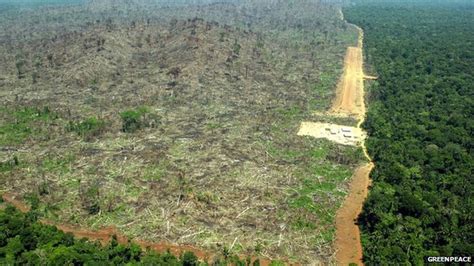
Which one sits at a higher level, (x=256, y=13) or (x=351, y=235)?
(x=256, y=13)

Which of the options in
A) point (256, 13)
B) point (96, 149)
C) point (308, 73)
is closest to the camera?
point (96, 149)

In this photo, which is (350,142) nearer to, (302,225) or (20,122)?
(302,225)

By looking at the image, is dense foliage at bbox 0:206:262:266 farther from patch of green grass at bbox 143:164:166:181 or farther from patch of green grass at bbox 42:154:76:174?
patch of green grass at bbox 42:154:76:174

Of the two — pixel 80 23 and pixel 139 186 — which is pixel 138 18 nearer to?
pixel 80 23

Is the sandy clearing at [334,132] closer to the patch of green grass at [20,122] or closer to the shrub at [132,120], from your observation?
the shrub at [132,120]

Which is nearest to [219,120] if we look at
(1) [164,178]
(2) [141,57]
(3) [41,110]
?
(1) [164,178]

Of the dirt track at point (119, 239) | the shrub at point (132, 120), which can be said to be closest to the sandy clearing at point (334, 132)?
the shrub at point (132, 120)

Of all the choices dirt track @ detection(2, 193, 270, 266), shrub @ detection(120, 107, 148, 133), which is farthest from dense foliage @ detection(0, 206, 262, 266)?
shrub @ detection(120, 107, 148, 133)
